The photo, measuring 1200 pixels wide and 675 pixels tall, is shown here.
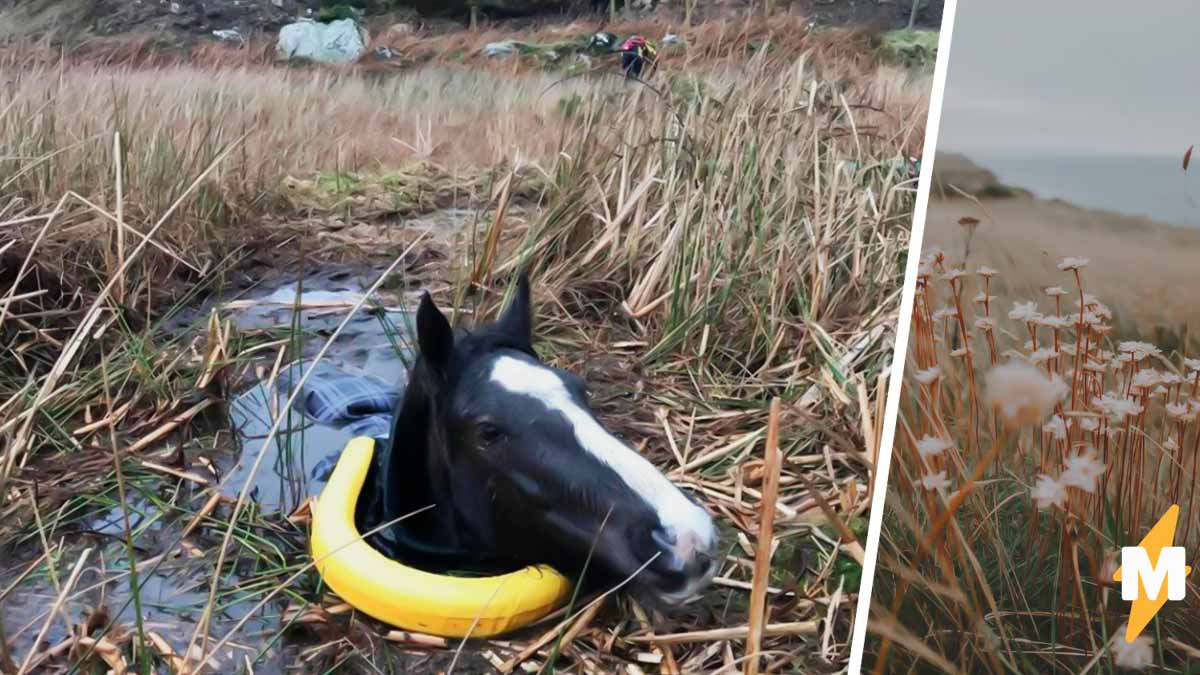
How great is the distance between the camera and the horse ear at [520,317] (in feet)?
6.16

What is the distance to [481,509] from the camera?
181 centimetres

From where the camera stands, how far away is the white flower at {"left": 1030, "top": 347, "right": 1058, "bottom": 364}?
6.95 ft

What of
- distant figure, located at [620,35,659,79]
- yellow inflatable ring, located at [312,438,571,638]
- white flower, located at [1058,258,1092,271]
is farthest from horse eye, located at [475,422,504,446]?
white flower, located at [1058,258,1092,271]

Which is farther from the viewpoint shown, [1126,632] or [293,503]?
[1126,632]

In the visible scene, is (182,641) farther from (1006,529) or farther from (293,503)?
(1006,529)

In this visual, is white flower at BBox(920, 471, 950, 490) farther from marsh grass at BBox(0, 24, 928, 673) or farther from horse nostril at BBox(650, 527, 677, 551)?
horse nostril at BBox(650, 527, 677, 551)

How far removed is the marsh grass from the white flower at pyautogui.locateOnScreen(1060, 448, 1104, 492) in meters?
0.54

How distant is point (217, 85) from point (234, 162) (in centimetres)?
18

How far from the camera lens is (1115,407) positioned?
2.19 meters

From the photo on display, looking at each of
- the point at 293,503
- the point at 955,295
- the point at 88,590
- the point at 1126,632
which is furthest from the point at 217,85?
the point at 1126,632

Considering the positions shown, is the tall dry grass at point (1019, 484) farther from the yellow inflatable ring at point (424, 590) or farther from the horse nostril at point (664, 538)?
the yellow inflatable ring at point (424, 590)
